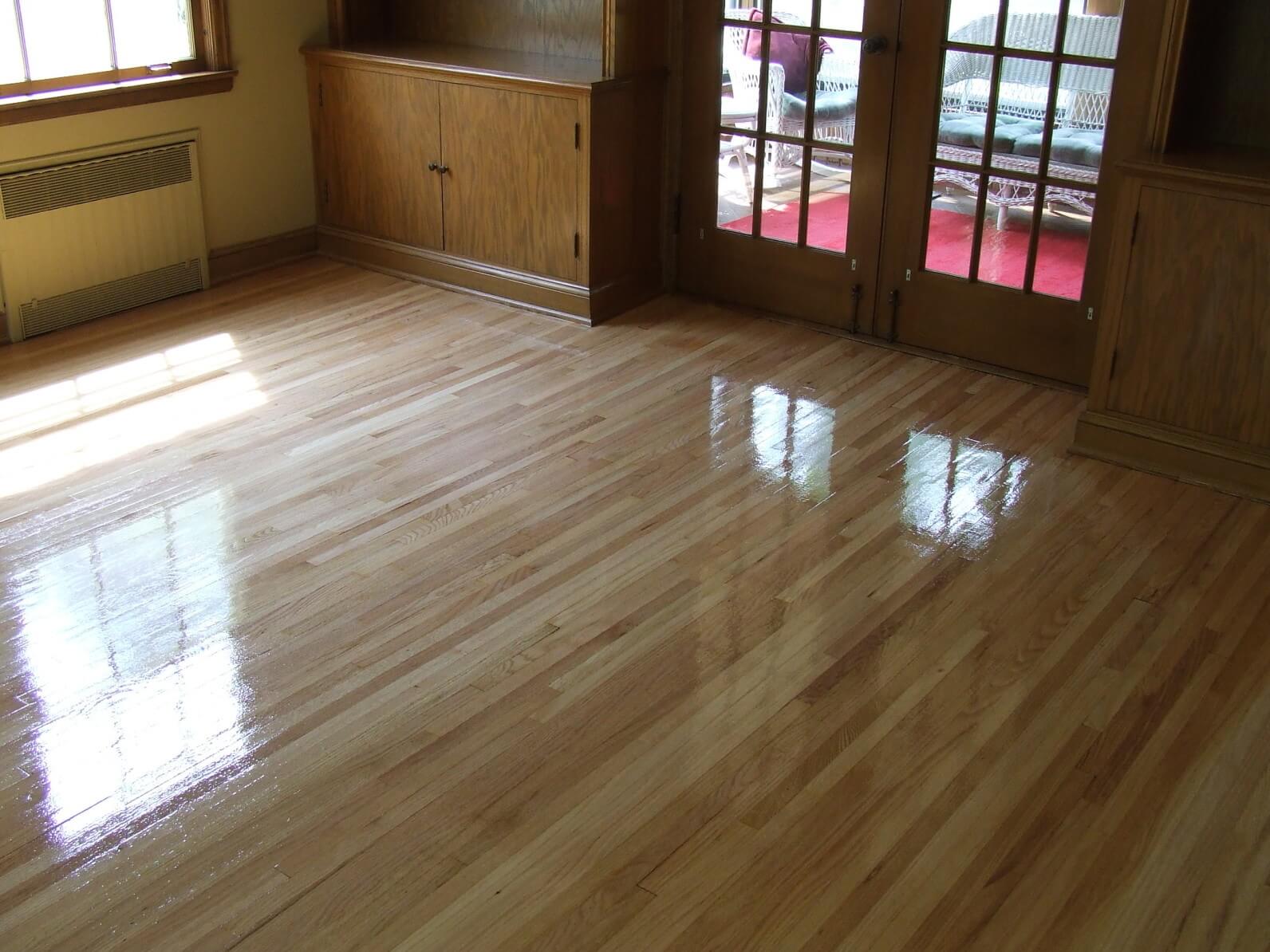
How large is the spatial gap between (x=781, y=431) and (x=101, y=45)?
291cm

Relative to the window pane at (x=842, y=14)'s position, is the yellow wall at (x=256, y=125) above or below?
below

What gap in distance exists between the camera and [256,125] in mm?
5398

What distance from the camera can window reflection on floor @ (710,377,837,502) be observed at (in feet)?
12.4

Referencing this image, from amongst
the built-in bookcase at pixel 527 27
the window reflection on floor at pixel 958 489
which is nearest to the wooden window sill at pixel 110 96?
the built-in bookcase at pixel 527 27

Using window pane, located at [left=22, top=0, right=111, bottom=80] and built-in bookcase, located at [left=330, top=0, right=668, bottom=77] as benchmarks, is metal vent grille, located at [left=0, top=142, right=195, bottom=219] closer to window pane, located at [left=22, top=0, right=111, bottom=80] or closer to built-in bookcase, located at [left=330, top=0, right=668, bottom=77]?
window pane, located at [left=22, top=0, right=111, bottom=80]

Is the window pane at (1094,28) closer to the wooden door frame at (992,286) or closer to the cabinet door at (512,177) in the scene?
the wooden door frame at (992,286)

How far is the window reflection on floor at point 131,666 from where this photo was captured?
253 cm

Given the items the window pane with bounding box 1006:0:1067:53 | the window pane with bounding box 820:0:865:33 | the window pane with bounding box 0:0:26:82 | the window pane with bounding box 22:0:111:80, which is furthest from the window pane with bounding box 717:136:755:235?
the window pane with bounding box 0:0:26:82

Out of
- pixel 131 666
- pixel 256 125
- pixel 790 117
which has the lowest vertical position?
pixel 131 666

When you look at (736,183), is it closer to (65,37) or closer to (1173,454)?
(1173,454)

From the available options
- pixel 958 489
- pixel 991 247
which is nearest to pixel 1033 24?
pixel 991 247

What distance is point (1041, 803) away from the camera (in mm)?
2496

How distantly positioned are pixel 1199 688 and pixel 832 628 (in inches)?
31.2

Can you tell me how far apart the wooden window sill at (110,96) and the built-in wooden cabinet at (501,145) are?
48 cm
